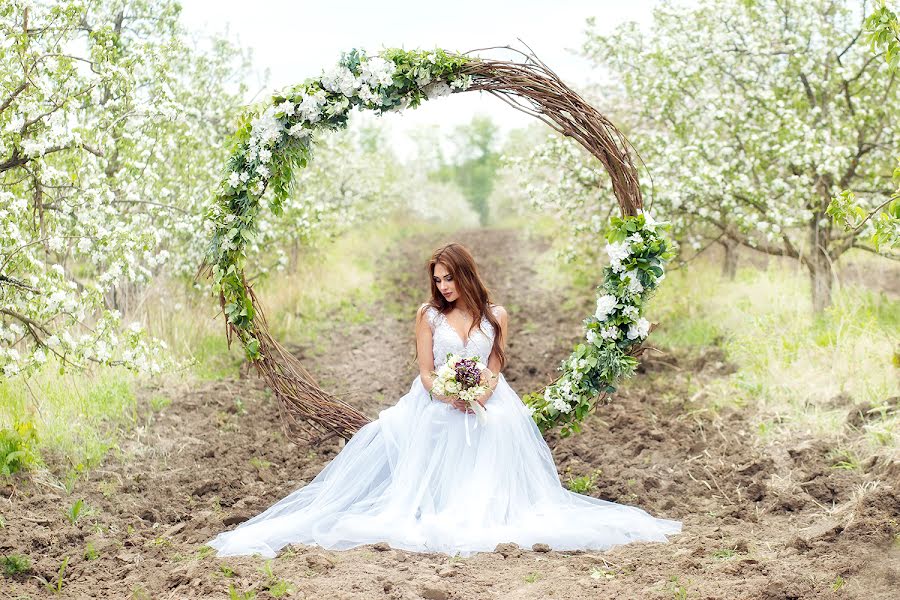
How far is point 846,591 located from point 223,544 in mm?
3448

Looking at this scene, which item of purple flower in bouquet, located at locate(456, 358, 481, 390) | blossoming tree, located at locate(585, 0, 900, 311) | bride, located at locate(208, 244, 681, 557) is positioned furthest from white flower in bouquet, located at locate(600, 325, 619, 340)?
blossoming tree, located at locate(585, 0, 900, 311)

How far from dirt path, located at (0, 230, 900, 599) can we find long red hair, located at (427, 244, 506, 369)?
1.41 meters

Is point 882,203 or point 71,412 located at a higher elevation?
point 882,203

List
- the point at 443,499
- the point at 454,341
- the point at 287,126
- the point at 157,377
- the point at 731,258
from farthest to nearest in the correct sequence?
the point at 731,258
the point at 157,377
the point at 287,126
the point at 454,341
the point at 443,499

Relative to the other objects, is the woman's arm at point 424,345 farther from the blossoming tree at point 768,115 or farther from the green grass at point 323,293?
the green grass at point 323,293

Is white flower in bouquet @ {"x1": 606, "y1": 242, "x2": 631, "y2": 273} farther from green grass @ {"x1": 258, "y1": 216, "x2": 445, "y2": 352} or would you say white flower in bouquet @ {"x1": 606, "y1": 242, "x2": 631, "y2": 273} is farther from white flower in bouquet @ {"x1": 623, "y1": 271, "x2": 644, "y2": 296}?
green grass @ {"x1": 258, "y1": 216, "x2": 445, "y2": 352}

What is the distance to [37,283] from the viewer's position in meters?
Answer: 5.99

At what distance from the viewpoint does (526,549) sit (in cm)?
549

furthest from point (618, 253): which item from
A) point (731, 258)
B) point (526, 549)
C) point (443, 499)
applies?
point (731, 258)

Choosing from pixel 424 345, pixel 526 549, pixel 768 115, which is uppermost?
pixel 768 115

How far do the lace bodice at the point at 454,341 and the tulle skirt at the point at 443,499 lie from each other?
0.91ft

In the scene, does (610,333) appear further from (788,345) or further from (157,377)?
(157,377)

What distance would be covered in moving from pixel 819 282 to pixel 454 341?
6225mm

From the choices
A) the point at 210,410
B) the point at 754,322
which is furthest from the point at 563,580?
the point at 754,322
